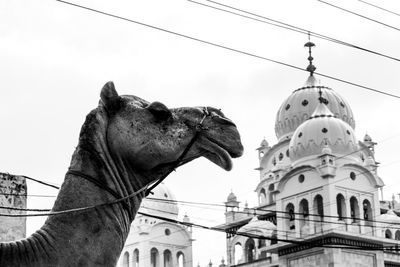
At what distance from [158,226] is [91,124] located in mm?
43953

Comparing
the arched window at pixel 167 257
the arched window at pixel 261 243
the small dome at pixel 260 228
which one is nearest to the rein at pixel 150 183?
the small dome at pixel 260 228

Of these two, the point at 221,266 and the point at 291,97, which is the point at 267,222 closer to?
the point at 221,266

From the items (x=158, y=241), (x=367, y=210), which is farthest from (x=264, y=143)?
(x=367, y=210)

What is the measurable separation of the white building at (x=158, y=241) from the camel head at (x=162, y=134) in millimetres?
41753

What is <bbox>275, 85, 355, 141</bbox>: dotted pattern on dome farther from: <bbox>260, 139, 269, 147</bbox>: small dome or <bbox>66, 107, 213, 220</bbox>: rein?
<bbox>66, 107, 213, 220</bbox>: rein

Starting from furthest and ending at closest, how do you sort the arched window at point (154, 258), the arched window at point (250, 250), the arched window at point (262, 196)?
the arched window at point (154, 258), the arched window at point (262, 196), the arched window at point (250, 250)

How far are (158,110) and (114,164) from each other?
0.24 meters

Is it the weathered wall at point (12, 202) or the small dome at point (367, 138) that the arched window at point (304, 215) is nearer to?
the small dome at point (367, 138)

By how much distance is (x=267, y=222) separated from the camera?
36.0m

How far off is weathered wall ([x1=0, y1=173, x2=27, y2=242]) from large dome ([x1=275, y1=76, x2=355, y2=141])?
3698 centimetres

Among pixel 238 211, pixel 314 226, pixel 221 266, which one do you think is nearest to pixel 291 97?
pixel 238 211

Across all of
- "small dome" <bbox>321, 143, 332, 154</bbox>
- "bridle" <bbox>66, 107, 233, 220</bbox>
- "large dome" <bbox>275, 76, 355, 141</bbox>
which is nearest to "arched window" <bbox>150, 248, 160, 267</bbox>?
"large dome" <bbox>275, 76, 355, 141</bbox>

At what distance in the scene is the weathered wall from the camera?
13.0 feet

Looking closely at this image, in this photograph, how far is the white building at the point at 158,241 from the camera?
45688 millimetres
